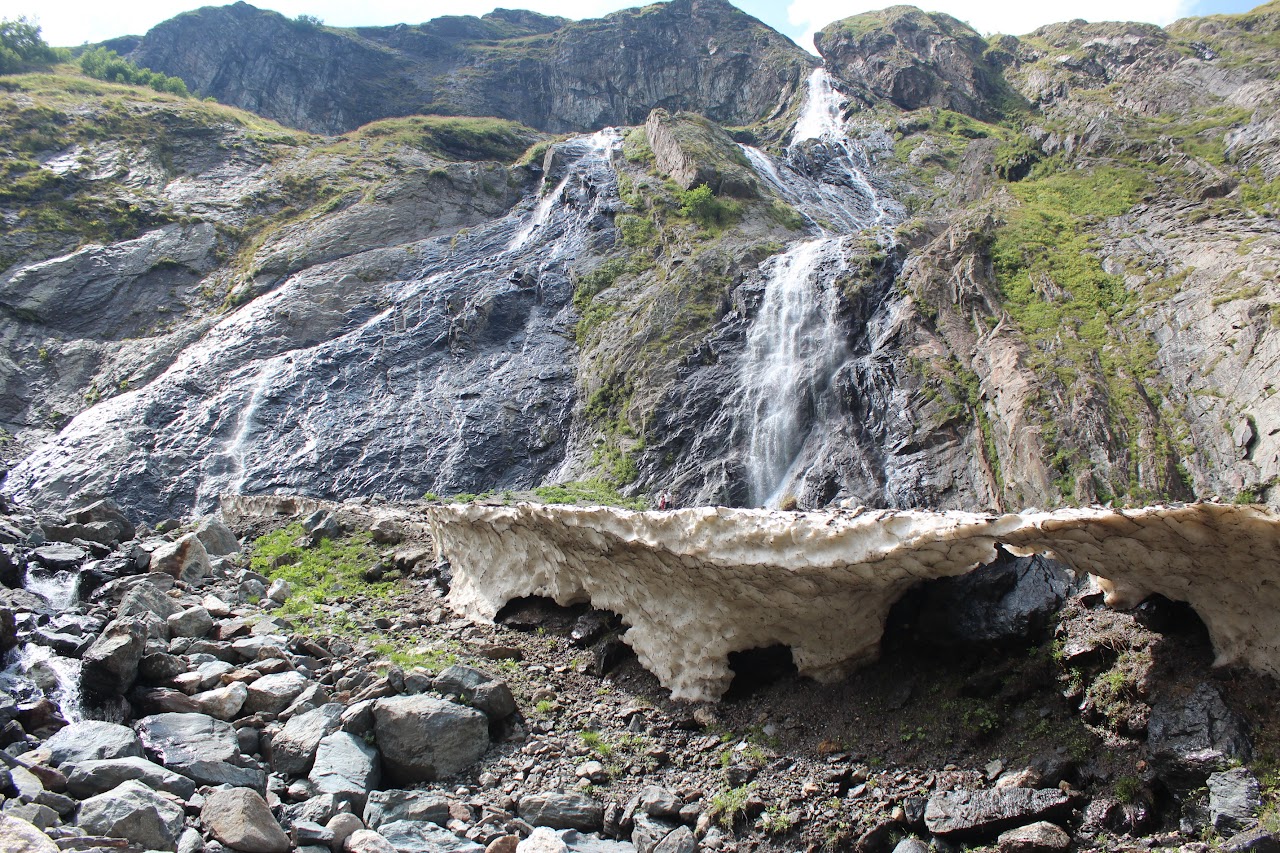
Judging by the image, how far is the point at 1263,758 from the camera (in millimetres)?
4348

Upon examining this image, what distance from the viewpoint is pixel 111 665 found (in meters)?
6.12

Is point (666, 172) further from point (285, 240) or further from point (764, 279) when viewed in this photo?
point (285, 240)

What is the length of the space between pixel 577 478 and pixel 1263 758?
66.1 ft

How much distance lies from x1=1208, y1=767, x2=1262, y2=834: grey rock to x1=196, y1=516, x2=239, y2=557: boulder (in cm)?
1384

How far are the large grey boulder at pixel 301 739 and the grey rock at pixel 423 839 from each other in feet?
3.20

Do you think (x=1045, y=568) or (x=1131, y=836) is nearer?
(x=1131, y=836)

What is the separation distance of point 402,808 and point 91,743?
212cm

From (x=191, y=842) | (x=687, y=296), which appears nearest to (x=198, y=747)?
(x=191, y=842)

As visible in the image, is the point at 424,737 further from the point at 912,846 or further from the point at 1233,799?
the point at 1233,799

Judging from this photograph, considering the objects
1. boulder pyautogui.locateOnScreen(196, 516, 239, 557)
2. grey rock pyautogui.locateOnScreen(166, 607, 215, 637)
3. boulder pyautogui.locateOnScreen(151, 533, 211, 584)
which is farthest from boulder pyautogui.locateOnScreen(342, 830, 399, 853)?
boulder pyautogui.locateOnScreen(196, 516, 239, 557)

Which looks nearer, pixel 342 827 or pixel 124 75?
pixel 342 827

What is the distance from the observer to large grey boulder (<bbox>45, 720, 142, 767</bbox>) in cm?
480

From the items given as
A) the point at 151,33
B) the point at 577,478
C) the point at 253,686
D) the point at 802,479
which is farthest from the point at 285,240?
the point at 151,33

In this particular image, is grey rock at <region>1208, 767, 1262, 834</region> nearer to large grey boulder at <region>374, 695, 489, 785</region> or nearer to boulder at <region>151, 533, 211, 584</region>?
large grey boulder at <region>374, 695, 489, 785</region>
